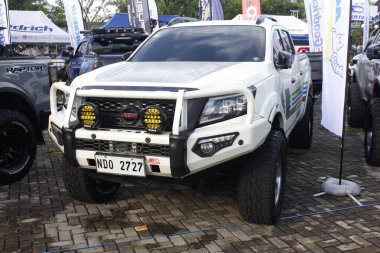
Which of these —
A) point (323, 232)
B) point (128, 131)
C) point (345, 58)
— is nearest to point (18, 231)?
point (128, 131)

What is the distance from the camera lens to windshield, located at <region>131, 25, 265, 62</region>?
4.59 meters

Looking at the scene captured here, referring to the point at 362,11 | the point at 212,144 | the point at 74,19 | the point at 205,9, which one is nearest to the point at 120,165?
the point at 212,144

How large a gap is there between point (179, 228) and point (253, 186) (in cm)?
75

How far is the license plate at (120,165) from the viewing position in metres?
3.48

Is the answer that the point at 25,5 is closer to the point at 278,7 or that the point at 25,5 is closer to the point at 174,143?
the point at 278,7

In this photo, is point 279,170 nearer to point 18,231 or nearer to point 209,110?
point 209,110

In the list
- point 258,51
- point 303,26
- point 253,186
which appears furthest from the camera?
point 303,26

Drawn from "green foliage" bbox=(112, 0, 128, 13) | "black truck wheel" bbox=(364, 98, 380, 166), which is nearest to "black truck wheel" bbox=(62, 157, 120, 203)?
"black truck wheel" bbox=(364, 98, 380, 166)

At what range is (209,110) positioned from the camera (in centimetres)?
344

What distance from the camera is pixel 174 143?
10.7 feet

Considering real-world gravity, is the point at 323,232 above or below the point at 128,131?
below

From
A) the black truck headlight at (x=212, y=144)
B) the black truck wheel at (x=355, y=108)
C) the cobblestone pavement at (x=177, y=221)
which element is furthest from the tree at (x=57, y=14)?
the black truck headlight at (x=212, y=144)

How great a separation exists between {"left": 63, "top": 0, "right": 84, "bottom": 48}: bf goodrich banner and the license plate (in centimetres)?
1348

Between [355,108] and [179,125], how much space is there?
5931mm
